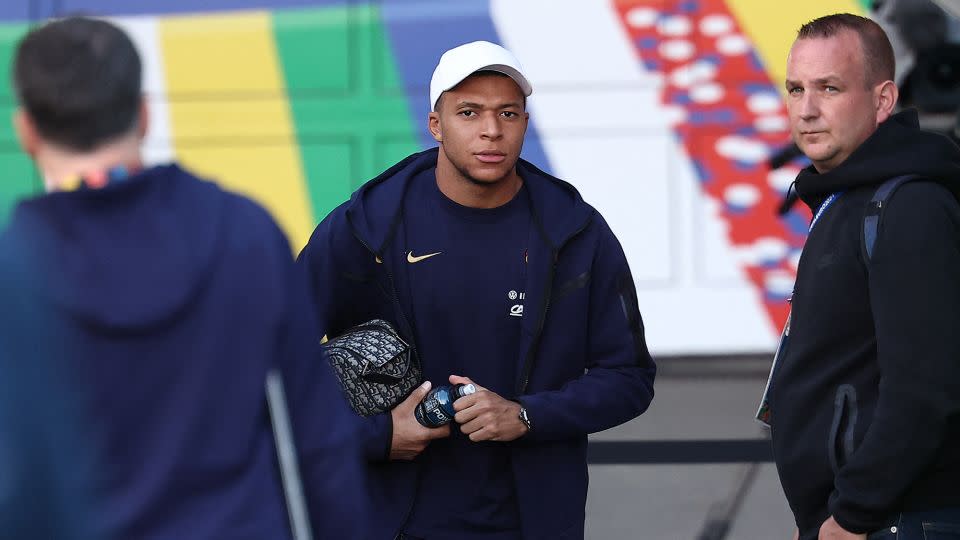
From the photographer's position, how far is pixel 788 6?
8031 mm

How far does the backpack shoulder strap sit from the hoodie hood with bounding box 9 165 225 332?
110cm

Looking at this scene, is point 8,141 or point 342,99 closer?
point 342,99

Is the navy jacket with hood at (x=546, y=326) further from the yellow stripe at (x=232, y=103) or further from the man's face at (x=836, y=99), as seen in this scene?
the yellow stripe at (x=232, y=103)

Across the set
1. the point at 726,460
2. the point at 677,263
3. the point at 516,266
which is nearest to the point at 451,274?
the point at 516,266

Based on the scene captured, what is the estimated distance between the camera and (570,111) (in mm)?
8141

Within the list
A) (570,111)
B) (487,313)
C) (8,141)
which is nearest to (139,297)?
(487,313)

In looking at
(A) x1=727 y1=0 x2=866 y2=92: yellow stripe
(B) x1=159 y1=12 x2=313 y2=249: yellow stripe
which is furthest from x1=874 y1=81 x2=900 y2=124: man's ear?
(B) x1=159 y1=12 x2=313 y2=249: yellow stripe

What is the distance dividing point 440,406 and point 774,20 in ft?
18.5

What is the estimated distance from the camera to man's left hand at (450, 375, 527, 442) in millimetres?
2867

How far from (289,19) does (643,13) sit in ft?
6.44

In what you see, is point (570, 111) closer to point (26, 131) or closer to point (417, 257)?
point (417, 257)

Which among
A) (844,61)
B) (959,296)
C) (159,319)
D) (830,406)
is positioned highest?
(844,61)

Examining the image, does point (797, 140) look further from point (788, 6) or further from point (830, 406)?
point (788, 6)

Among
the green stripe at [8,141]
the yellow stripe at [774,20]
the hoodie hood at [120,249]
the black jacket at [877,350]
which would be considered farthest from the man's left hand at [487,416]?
the green stripe at [8,141]
